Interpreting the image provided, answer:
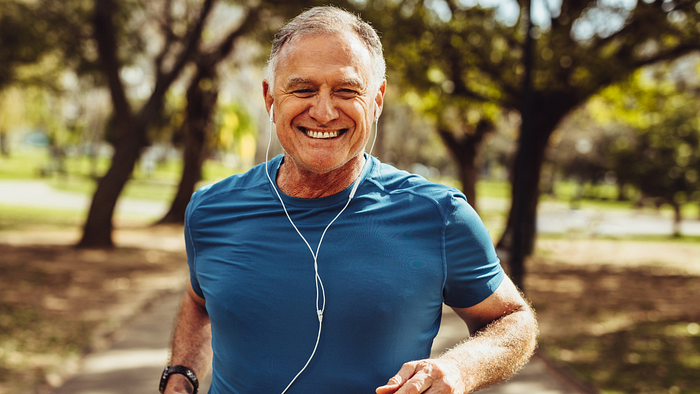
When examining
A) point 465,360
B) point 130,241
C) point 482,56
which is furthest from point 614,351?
point 130,241

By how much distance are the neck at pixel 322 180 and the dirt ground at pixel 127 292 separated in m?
4.20

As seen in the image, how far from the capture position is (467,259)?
1.68 metres

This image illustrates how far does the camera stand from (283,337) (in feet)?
5.58

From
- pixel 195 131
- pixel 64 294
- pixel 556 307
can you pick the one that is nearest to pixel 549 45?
pixel 556 307

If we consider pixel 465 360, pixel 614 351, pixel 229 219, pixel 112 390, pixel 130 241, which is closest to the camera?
pixel 465 360

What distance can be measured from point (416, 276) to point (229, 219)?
24.8 inches

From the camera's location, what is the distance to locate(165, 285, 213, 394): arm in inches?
83.0

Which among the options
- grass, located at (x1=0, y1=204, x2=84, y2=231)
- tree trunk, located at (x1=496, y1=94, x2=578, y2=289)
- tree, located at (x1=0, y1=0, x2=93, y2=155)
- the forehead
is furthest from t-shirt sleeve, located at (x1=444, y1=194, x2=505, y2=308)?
grass, located at (x1=0, y1=204, x2=84, y2=231)

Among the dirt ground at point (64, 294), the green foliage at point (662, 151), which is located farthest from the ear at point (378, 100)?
the green foliage at point (662, 151)

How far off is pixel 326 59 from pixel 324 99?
0.37 ft

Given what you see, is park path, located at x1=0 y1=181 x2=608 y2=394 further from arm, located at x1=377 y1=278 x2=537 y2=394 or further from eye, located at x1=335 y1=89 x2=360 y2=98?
eye, located at x1=335 y1=89 x2=360 y2=98

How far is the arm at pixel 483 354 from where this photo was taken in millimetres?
1518

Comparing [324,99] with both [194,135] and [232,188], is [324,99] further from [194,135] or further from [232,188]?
[194,135]

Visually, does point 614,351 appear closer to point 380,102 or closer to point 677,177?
point 380,102
